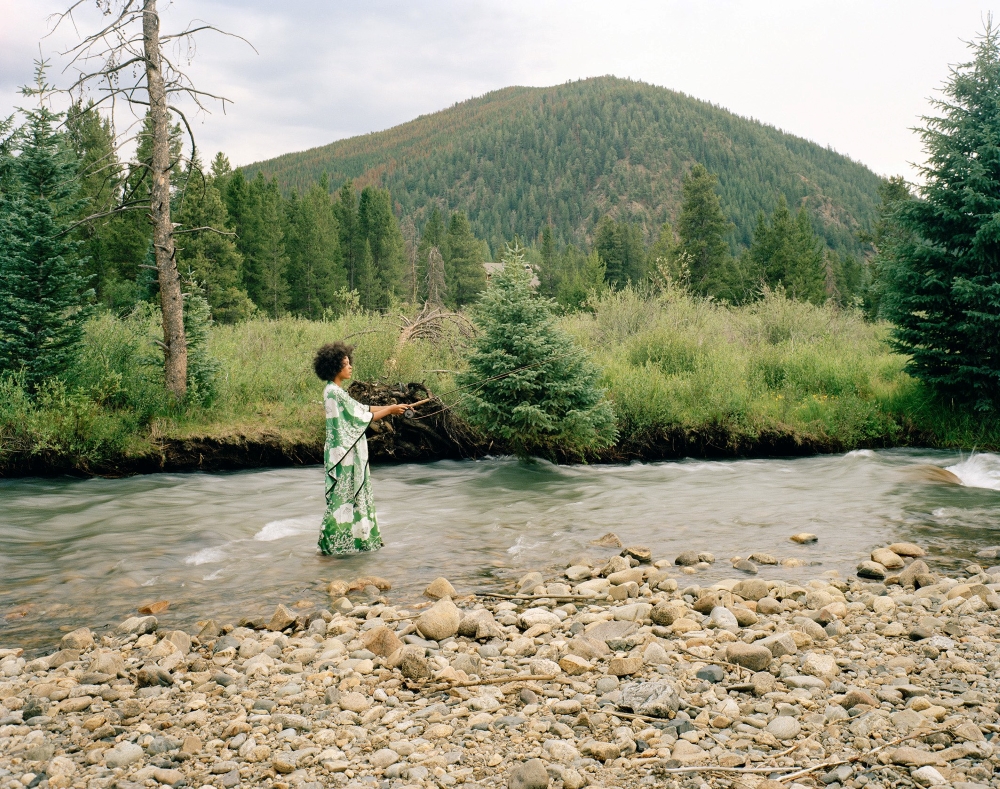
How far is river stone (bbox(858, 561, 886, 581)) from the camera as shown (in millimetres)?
6677

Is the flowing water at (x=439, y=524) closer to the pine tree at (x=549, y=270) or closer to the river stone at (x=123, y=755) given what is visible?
the river stone at (x=123, y=755)

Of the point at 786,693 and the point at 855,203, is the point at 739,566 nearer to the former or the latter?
the point at 786,693

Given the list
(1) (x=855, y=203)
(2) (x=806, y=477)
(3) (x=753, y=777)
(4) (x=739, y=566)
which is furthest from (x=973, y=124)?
(1) (x=855, y=203)

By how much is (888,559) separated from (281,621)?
564cm

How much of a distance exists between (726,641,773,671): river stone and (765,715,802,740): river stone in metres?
0.69

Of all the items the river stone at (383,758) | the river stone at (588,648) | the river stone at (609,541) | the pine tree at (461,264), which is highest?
the pine tree at (461,264)

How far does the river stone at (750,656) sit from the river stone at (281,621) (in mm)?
3224

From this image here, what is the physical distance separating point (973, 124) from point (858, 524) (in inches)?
373

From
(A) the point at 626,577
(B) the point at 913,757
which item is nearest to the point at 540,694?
(B) the point at 913,757

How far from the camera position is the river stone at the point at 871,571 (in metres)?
6.68

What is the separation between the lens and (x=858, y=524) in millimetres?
9078

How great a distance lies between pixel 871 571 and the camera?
6691mm

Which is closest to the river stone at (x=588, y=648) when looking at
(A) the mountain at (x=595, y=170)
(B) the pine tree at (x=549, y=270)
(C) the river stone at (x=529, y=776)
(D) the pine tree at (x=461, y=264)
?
(C) the river stone at (x=529, y=776)

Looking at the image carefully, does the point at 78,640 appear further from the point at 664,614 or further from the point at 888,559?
the point at 888,559
